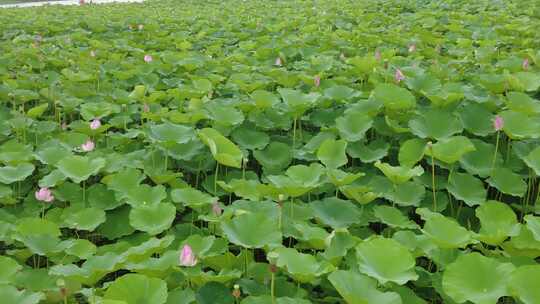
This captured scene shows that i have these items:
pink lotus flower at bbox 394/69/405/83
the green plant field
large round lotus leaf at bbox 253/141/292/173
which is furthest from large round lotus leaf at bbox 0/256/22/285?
pink lotus flower at bbox 394/69/405/83

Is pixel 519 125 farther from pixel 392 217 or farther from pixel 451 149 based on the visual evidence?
pixel 392 217

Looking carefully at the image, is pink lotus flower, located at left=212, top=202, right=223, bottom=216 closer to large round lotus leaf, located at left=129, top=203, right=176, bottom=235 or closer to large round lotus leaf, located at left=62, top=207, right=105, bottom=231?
large round lotus leaf, located at left=129, top=203, right=176, bottom=235

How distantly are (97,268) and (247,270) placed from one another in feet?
1.15

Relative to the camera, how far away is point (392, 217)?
62.6 inches

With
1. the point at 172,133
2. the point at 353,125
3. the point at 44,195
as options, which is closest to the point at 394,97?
the point at 353,125

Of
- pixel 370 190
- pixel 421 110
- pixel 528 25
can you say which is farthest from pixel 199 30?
pixel 370 190

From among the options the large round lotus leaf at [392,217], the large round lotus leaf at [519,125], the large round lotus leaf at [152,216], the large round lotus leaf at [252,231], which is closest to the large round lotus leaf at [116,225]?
the large round lotus leaf at [152,216]

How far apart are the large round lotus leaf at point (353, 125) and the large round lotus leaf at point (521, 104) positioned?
20.1 inches

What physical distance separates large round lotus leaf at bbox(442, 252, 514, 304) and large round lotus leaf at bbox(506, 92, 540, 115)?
944 mm

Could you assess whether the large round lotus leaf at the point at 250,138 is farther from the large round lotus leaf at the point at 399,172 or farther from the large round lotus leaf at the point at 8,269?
Result: the large round lotus leaf at the point at 8,269

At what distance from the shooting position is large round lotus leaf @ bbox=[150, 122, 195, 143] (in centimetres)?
191

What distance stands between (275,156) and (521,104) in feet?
→ 2.92

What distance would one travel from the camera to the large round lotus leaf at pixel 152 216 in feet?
5.03

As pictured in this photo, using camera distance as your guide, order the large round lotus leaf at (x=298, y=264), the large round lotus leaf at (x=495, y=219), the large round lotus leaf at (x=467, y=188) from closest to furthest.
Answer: the large round lotus leaf at (x=298, y=264) → the large round lotus leaf at (x=495, y=219) → the large round lotus leaf at (x=467, y=188)
